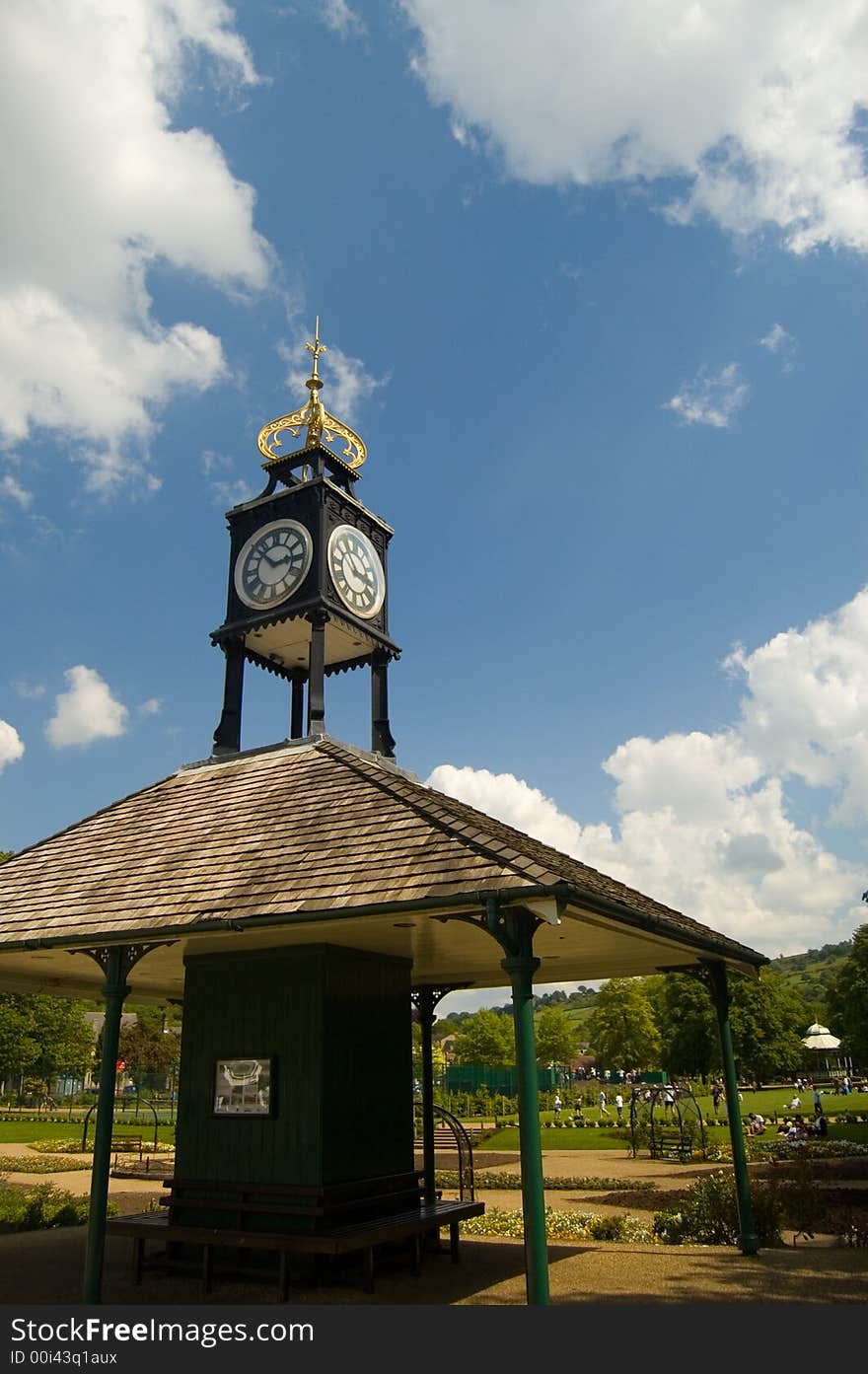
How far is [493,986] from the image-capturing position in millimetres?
15641

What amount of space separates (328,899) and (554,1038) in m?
69.0

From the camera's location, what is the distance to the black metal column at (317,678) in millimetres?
13367

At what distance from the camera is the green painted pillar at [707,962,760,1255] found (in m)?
11.7

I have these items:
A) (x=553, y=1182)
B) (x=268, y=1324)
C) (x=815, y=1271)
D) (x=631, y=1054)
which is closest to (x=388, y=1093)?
(x=268, y=1324)

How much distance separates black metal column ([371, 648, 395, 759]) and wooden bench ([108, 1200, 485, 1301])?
6.30 m

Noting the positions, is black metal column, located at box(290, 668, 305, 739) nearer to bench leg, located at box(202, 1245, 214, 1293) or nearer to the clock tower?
the clock tower

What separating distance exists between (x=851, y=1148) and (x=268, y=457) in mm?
24272

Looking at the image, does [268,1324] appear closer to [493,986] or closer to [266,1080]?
[266,1080]

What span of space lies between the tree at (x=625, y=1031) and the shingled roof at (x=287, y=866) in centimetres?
5129

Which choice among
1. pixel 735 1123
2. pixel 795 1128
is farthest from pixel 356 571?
pixel 795 1128

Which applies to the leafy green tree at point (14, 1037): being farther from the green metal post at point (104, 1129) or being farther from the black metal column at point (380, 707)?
the green metal post at point (104, 1129)

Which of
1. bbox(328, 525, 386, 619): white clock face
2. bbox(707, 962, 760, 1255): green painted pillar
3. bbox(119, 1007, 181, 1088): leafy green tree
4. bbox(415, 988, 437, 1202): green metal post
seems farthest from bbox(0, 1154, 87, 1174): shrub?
bbox(119, 1007, 181, 1088): leafy green tree

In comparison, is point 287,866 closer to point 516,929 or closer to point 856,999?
point 516,929

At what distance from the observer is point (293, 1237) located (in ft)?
31.4
